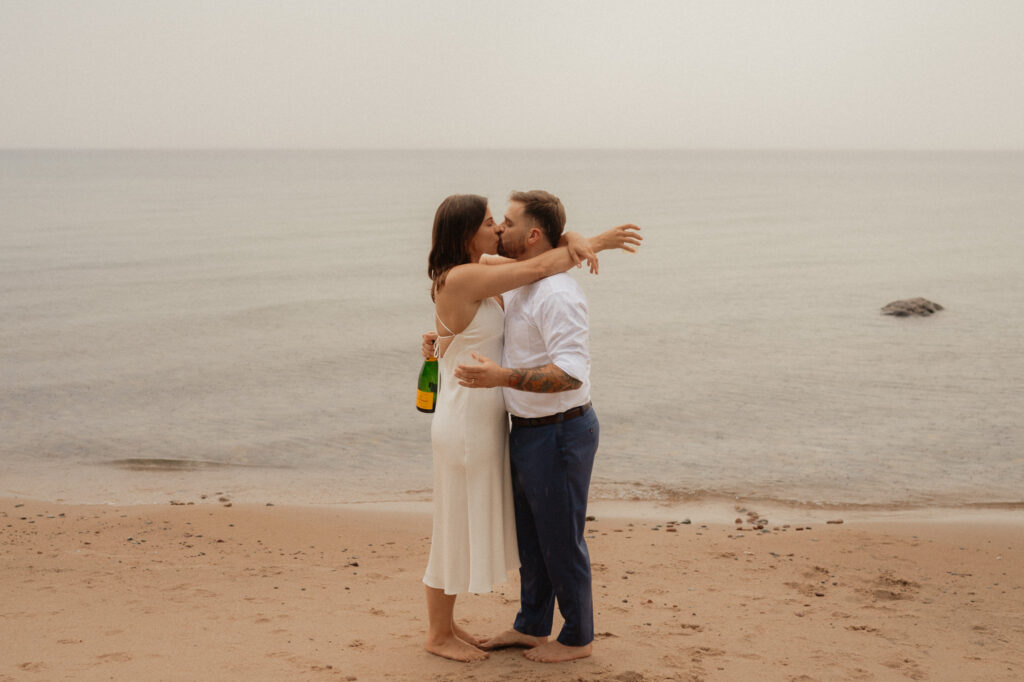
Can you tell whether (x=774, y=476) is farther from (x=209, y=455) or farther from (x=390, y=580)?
(x=209, y=455)

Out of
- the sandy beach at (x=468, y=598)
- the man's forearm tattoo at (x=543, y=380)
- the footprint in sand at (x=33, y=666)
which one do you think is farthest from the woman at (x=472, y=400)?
the footprint in sand at (x=33, y=666)

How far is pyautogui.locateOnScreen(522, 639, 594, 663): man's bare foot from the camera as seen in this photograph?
446 centimetres

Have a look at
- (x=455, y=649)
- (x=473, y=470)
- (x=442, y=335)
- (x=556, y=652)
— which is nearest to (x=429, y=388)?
(x=442, y=335)

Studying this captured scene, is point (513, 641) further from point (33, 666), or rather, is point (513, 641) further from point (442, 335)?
point (33, 666)

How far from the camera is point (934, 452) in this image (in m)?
10.2

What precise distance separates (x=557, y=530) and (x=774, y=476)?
5761mm

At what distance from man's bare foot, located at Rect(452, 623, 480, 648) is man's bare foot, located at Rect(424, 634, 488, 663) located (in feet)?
0.18

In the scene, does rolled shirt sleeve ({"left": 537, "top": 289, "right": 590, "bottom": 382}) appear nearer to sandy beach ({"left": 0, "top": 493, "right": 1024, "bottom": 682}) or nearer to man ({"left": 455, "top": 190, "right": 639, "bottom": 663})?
man ({"left": 455, "top": 190, "right": 639, "bottom": 663})

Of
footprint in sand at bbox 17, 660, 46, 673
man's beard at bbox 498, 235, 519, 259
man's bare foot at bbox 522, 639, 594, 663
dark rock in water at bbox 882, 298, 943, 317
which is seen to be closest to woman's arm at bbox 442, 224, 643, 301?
man's beard at bbox 498, 235, 519, 259

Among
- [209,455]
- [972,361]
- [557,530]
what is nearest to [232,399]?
[209,455]

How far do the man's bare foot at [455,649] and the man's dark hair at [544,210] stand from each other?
6.47ft

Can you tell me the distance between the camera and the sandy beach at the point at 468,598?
450 cm

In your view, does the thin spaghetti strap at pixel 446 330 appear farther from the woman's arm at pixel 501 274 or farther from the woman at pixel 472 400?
the woman's arm at pixel 501 274

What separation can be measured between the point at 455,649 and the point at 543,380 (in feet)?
5.02
